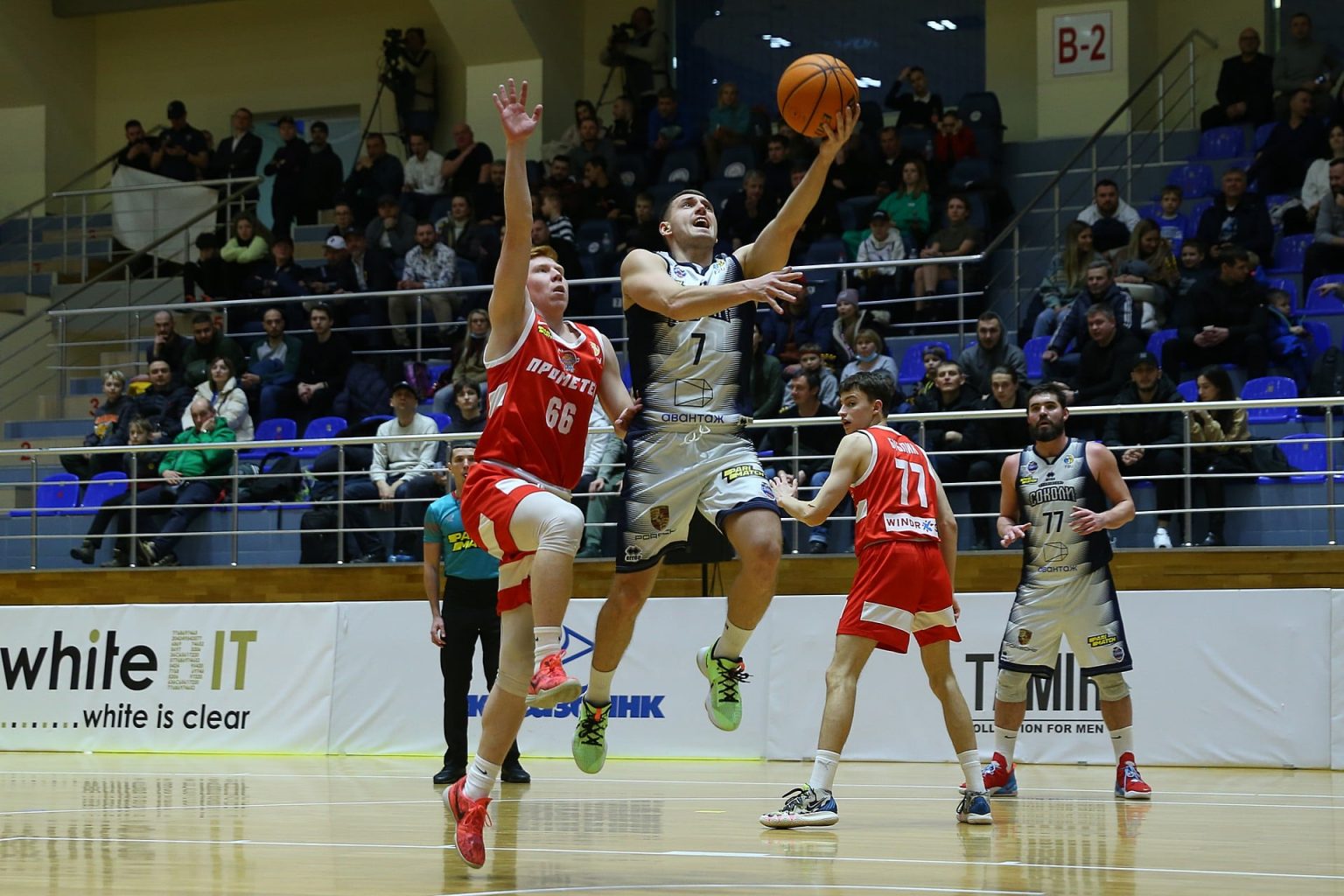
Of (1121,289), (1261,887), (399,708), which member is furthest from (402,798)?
(1121,289)

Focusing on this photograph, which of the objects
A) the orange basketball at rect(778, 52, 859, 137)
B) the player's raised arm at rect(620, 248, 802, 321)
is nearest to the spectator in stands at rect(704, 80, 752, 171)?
the orange basketball at rect(778, 52, 859, 137)

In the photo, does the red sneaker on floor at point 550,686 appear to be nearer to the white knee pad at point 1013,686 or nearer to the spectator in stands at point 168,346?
the white knee pad at point 1013,686

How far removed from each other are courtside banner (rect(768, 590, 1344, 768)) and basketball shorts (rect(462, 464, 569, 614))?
19.4 feet

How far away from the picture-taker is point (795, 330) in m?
15.0

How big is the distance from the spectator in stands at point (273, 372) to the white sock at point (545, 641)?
35.3ft

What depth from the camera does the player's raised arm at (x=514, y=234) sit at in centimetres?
590

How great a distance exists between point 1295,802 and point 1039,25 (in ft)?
39.0

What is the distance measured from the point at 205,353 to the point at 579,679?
6.76 meters

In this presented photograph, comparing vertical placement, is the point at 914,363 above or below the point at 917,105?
below

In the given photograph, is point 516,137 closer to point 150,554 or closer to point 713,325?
point 713,325

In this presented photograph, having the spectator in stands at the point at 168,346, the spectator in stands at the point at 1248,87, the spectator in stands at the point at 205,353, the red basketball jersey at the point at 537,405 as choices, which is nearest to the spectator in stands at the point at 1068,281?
the spectator in stands at the point at 1248,87

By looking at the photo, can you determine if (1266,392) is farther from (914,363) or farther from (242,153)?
(242,153)

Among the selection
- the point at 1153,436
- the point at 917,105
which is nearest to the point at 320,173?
the point at 917,105

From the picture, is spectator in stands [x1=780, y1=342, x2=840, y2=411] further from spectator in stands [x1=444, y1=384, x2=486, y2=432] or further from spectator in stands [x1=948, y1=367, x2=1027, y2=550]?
spectator in stands [x1=444, y1=384, x2=486, y2=432]
